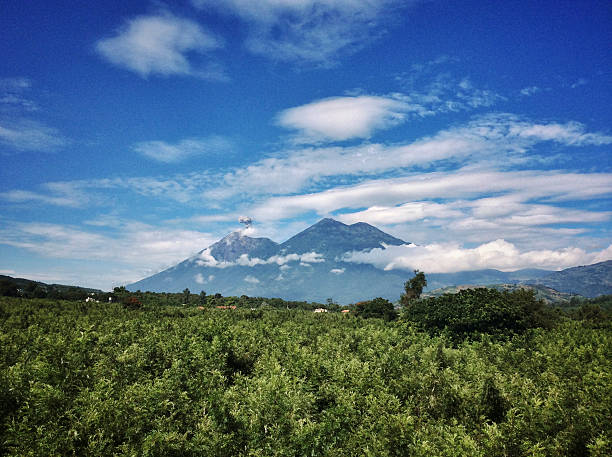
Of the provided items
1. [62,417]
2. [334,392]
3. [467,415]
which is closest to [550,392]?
[467,415]

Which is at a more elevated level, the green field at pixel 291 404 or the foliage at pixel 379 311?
the green field at pixel 291 404

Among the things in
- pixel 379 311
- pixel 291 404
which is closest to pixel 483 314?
pixel 379 311

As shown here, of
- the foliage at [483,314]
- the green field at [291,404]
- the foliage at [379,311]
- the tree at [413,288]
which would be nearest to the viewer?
the green field at [291,404]

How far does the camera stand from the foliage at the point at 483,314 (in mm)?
57656

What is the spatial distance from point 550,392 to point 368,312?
6811 centimetres

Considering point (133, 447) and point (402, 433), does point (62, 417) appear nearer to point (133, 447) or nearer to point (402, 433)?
point (133, 447)

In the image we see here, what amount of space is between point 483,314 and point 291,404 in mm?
46455

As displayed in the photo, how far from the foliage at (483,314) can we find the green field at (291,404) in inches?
718

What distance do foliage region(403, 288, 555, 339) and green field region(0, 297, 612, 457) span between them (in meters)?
18.2

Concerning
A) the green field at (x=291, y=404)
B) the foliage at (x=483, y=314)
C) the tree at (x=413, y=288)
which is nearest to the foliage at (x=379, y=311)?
Answer: the foliage at (x=483, y=314)

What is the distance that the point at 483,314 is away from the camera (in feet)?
187

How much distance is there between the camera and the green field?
19172 millimetres

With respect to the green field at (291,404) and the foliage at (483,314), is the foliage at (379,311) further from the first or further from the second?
the green field at (291,404)

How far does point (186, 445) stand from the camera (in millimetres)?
19781
